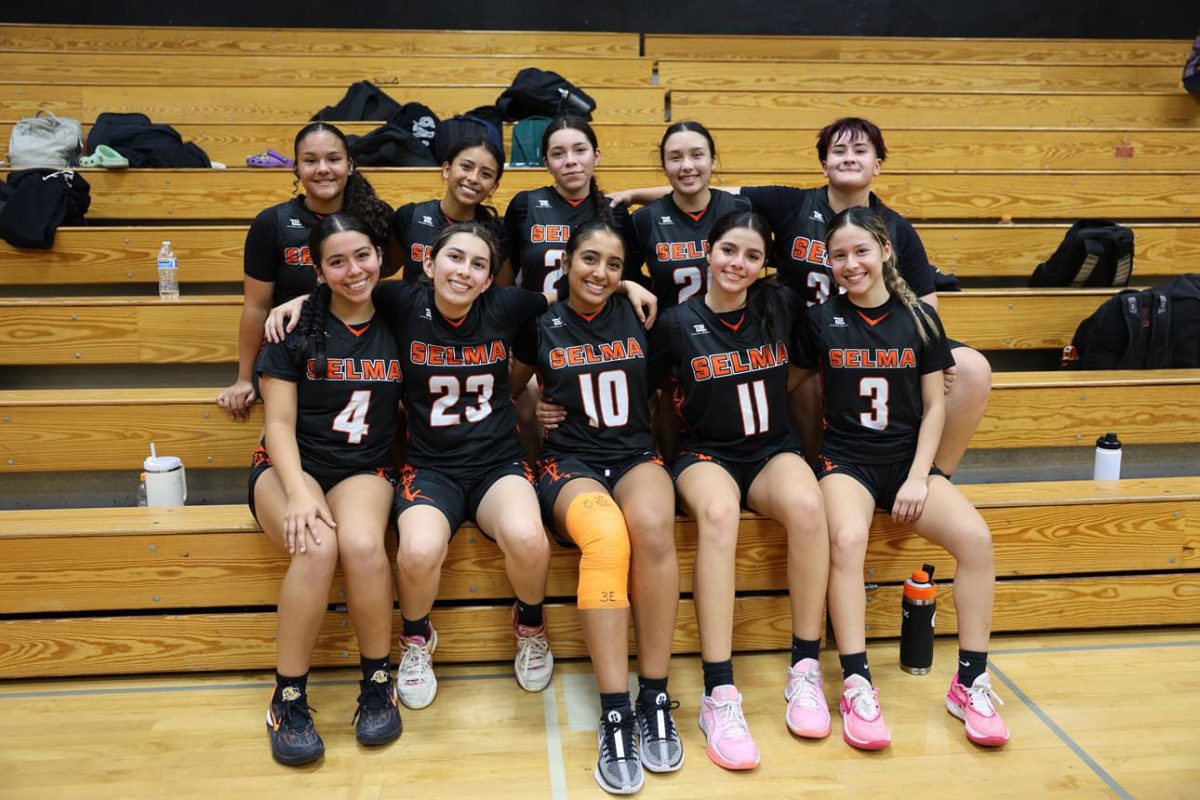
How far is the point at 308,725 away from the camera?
5.34ft

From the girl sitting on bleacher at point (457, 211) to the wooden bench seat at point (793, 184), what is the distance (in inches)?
38.6

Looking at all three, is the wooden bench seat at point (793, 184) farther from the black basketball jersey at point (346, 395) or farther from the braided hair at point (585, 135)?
the black basketball jersey at point (346, 395)

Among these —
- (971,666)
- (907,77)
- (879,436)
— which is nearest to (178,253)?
(879,436)

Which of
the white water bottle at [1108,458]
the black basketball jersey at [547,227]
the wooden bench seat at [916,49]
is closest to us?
the black basketball jersey at [547,227]

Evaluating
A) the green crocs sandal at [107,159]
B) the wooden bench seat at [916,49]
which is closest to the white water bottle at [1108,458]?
the wooden bench seat at [916,49]

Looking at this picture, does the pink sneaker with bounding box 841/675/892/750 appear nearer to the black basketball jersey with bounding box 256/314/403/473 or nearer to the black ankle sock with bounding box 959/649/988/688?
the black ankle sock with bounding box 959/649/988/688

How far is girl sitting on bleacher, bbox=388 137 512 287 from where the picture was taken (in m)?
1.96

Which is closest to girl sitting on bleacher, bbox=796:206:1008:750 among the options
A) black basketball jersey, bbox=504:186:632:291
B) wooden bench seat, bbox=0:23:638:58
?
black basketball jersey, bbox=504:186:632:291

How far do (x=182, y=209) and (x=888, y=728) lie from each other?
2620 mm

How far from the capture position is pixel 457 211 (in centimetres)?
203

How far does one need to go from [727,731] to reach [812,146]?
2.51 metres

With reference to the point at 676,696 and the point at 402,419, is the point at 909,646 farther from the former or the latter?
the point at 402,419

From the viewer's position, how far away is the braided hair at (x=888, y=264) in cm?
180

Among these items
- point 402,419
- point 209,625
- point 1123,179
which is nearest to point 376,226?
point 402,419
